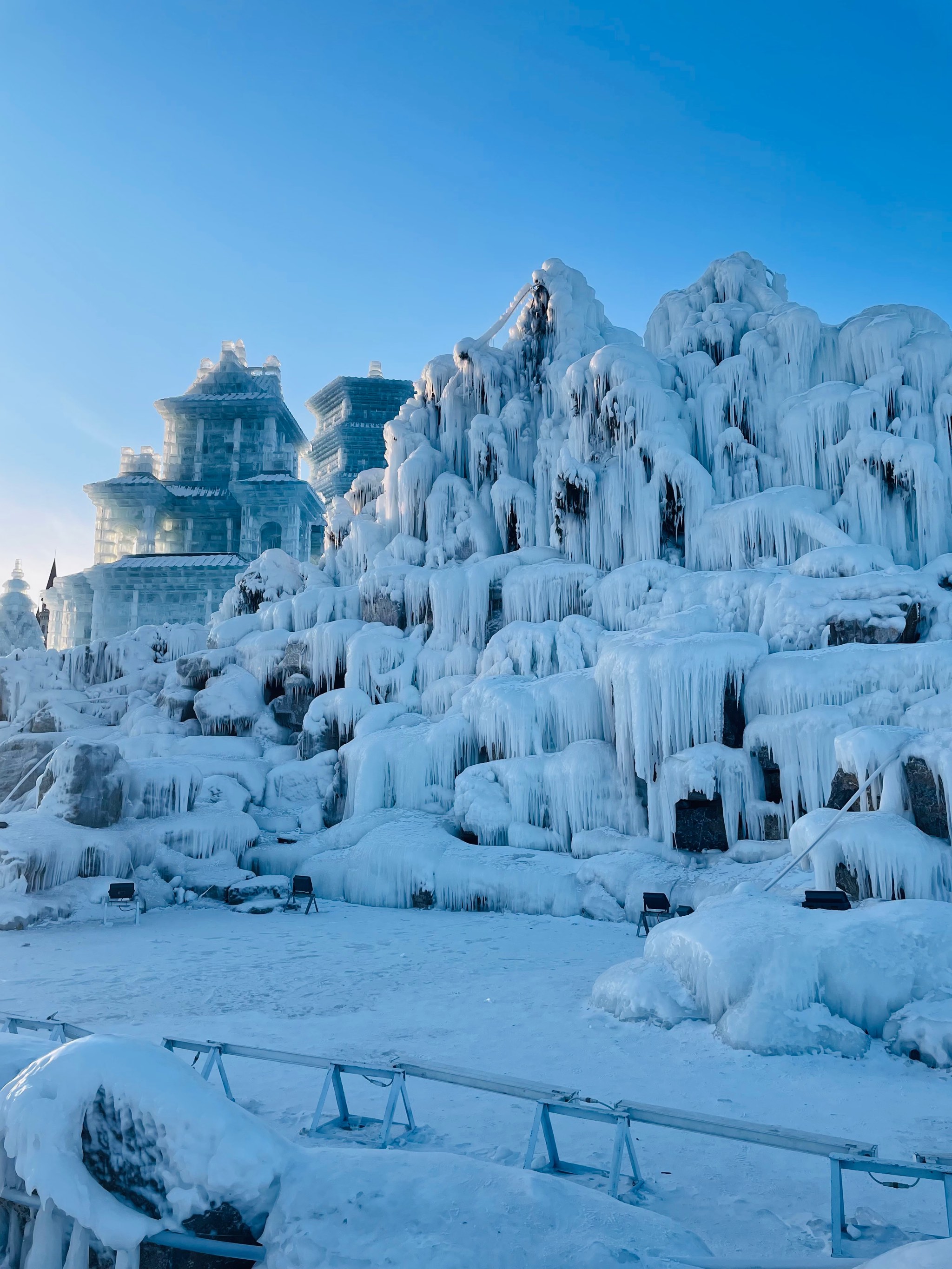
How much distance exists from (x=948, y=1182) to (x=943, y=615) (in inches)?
591

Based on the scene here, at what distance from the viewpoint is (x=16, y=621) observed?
36219mm

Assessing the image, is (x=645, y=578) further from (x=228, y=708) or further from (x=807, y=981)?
(x=807, y=981)

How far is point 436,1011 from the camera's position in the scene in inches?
296

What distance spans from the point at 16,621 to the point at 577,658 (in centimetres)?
2855

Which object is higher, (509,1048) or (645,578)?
(645,578)

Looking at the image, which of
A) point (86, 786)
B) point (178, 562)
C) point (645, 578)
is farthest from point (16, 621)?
point (645, 578)

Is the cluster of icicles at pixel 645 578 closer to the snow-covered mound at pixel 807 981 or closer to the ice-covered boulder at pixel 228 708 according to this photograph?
the ice-covered boulder at pixel 228 708

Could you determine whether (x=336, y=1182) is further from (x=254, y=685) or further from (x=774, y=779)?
(x=254, y=685)

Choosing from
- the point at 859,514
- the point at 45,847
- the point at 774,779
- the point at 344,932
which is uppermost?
the point at 859,514

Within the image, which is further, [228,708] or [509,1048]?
[228,708]

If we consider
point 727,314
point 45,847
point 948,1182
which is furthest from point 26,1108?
point 727,314

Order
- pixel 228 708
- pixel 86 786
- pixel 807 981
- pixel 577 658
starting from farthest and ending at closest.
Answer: pixel 228 708 → pixel 577 658 → pixel 86 786 → pixel 807 981

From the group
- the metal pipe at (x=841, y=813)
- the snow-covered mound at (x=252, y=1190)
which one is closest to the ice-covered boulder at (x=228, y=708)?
the metal pipe at (x=841, y=813)

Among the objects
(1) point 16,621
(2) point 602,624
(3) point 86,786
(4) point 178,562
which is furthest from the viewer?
(4) point 178,562
